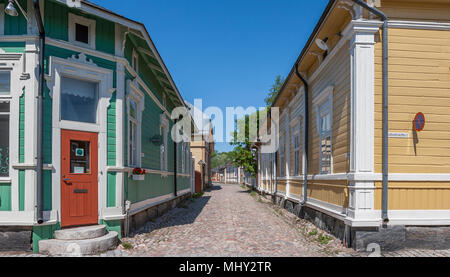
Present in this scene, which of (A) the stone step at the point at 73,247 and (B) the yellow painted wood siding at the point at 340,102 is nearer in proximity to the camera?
(A) the stone step at the point at 73,247

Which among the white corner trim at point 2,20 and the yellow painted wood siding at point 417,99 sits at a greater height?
the white corner trim at point 2,20

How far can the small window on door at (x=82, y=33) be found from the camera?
6.45 metres

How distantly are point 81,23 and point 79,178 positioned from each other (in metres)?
3.20

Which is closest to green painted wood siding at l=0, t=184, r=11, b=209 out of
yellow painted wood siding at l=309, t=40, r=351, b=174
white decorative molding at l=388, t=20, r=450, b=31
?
yellow painted wood siding at l=309, t=40, r=351, b=174

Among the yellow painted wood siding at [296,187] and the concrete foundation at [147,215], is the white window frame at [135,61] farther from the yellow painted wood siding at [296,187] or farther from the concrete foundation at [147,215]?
the yellow painted wood siding at [296,187]

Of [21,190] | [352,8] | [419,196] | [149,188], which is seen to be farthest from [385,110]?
[21,190]

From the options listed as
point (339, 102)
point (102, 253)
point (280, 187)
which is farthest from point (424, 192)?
point (280, 187)

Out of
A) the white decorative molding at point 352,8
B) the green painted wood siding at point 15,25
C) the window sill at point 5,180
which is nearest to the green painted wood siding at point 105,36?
the green painted wood siding at point 15,25

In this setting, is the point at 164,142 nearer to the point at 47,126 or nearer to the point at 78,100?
the point at 78,100

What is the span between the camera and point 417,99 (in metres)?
6.02

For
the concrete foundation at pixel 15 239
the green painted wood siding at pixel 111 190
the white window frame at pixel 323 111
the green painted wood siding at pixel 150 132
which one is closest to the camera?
the concrete foundation at pixel 15 239

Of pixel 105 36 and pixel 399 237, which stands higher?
pixel 105 36

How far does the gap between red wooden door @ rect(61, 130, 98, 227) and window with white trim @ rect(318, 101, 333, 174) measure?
5347 mm

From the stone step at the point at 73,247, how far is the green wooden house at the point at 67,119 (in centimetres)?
28
